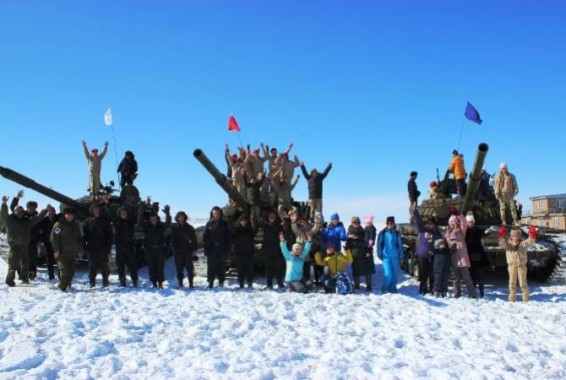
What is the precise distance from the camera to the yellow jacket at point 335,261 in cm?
1092

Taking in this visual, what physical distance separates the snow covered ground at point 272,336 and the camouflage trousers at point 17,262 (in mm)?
1448

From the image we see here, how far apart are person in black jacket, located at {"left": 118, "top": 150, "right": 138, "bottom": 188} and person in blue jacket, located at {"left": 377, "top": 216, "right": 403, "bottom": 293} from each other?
324 inches

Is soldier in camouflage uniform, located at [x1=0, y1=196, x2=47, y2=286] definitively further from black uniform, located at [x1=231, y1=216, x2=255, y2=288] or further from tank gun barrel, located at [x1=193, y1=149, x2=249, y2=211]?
black uniform, located at [x1=231, y1=216, x2=255, y2=288]

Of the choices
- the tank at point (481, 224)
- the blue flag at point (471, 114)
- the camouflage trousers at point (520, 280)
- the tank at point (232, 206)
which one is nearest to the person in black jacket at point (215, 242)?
the tank at point (232, 206)

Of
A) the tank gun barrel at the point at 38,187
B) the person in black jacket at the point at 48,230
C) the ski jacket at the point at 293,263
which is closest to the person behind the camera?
the ski jacket at the point at 293,263

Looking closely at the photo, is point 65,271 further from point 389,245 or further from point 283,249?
point 389,245

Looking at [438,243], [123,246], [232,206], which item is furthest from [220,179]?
[438,243]

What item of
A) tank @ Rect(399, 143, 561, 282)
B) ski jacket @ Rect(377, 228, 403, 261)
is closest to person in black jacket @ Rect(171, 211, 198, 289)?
ski jacket @ Rect(377, 228, 403, 261)

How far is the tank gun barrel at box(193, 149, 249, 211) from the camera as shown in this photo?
484 inches

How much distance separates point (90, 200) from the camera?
1581 centimetres

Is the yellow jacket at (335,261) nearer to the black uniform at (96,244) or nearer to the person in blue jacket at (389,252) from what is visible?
the person in blue jacket at (389,252)

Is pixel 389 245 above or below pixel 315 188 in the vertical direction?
below

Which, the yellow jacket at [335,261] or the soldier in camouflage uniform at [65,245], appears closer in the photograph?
the soldier in camouflage uniform at [65,245]

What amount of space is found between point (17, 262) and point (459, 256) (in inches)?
359
